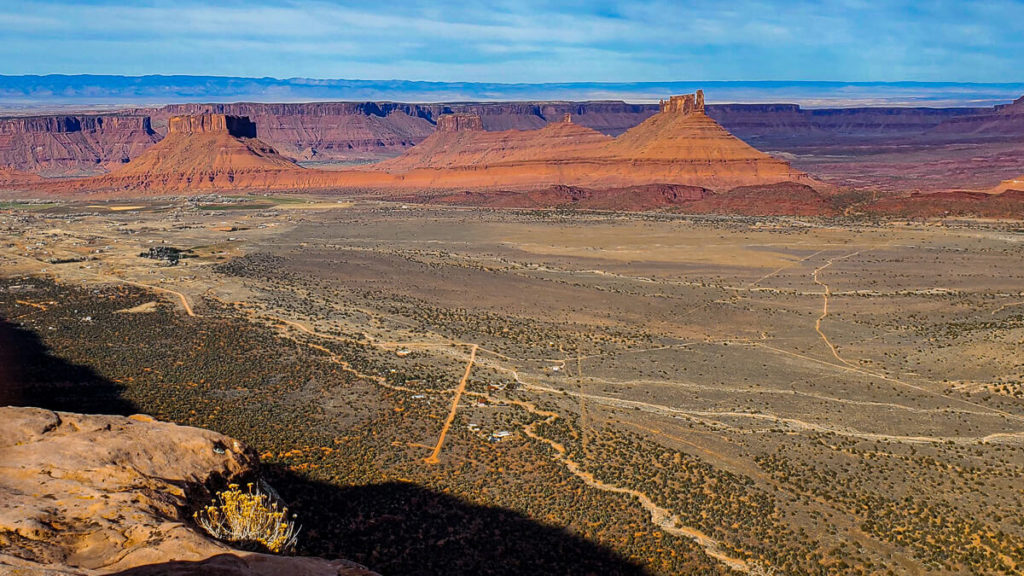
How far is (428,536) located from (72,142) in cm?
18632

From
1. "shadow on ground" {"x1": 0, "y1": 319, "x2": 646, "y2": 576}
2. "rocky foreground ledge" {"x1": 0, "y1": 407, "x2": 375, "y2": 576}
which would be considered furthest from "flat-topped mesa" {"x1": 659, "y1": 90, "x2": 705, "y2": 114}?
"rocky foreground ledge" {"x1": 0, "y1": 407, "x2": 375, "y2": 576}

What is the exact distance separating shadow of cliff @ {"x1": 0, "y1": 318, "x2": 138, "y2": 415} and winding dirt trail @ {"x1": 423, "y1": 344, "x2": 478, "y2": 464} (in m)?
10.1

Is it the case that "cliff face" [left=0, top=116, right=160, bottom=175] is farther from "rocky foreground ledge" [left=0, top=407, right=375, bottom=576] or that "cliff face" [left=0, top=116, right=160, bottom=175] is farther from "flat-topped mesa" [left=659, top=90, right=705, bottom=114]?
"rocky foreground ledge" [left=0, top=407, right=375, bottom=576]

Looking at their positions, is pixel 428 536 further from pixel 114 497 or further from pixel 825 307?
pixel 825 307

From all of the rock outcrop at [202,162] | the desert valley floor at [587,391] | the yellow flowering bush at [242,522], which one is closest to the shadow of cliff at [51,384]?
the desert valley floor at [587,391]

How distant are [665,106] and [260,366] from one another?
11903 centimetres

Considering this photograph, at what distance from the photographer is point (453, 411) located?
25.0m

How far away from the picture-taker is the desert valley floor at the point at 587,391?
17.2 meters

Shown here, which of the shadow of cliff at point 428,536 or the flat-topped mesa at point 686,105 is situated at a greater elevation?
the flat-topped mesa at point 686,105

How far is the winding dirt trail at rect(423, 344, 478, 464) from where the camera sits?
21.2 metres

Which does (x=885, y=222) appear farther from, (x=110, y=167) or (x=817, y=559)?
(x=110, y=167)

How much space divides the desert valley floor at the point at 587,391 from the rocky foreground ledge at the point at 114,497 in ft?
12.2

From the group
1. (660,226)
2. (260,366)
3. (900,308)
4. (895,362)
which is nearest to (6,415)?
(260,366)

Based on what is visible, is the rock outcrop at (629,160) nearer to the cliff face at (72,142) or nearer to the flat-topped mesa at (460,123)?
the flat-topped mesa at (460,123)
